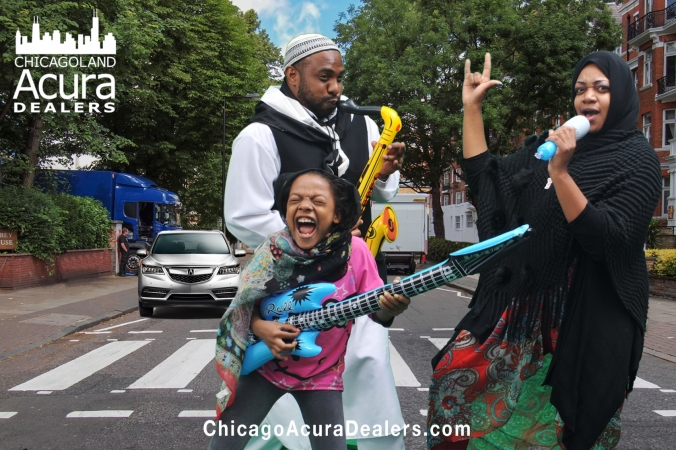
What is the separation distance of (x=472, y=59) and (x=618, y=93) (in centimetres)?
2648

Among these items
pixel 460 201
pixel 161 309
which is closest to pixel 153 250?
pixel 161 309

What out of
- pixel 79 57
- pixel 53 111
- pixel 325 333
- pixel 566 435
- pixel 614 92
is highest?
pixel 79 57

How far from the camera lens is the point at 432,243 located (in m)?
37.9

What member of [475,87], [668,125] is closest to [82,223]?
[475,87]

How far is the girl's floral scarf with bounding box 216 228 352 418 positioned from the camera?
233 centimetres

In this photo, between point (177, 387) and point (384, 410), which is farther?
point (177, 387)

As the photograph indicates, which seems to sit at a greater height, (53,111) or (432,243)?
(53,111)

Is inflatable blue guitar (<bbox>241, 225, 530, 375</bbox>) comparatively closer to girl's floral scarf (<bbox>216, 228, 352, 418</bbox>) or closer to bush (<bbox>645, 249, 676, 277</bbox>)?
girl's floral scarf (<bbox>216, 228, 352, 418</bbox>)

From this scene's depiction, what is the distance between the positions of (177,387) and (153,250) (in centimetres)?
782

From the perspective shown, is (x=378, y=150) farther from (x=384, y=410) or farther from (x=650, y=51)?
(x=650, y=51)

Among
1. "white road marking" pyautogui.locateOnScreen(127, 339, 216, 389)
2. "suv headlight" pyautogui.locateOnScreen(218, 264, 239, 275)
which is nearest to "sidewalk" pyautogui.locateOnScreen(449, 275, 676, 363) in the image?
"white road marking" pyautogui.locateOnScreen(127, 339, 216, 389)

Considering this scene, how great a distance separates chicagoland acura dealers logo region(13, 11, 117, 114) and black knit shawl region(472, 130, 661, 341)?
51.4ft

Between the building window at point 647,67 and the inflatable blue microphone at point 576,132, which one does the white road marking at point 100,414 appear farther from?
the building window at point 647,67

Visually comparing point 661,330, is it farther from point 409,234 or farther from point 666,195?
point 666,195
